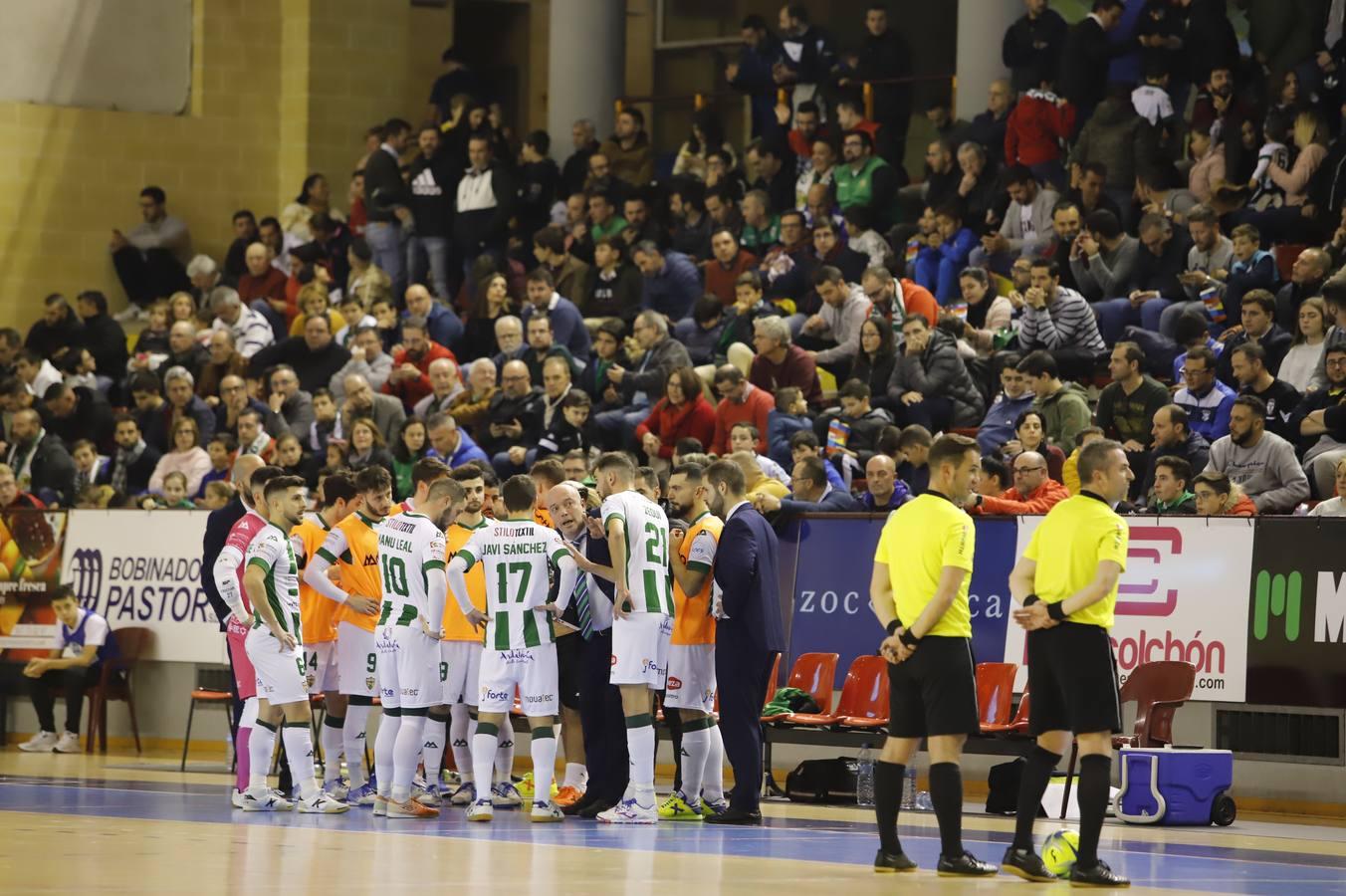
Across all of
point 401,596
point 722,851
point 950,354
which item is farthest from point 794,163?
point 722,851

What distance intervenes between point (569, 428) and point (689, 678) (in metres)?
5.90

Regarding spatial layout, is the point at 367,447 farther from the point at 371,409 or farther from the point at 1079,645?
the point at 1079,645

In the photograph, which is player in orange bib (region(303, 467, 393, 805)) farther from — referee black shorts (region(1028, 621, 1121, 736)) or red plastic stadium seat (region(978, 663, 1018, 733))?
referee black shorts (region(1028, 621, 1121, 736))

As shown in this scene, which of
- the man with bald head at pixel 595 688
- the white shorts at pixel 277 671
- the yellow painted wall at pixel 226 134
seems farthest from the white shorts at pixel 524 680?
the yellow painted wall at pixel 226 134

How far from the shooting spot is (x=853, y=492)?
59.6 feet

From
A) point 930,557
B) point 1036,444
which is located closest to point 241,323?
point 1036,444

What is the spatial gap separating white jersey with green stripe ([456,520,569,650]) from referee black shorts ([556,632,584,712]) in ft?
2.31

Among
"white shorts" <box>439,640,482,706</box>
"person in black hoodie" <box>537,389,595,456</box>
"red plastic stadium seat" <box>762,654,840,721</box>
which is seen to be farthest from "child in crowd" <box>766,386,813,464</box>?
"white shorts" <box>439,640,482,706</box>

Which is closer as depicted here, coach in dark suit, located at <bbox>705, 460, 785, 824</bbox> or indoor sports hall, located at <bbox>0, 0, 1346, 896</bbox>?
indoor sports hall, located at <bbox>0, 0, 1346, 896</bbox>

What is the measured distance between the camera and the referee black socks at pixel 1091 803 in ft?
35.9

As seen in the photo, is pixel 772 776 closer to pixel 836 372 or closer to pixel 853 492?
pixel 853 492

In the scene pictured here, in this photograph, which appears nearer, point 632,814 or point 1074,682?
point 1074,682

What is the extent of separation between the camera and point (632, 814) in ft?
45.8

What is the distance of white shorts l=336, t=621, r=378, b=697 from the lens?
15.2 metres
